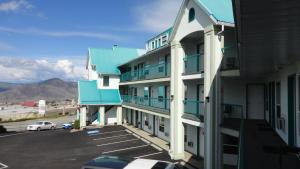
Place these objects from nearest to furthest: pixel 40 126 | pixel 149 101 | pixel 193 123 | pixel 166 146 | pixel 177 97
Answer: pixel 193 123
pixel 177 97
pixel 166 146
pixel 149 101
pixel 40 126

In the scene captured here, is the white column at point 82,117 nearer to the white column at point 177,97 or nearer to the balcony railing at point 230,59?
the white column at point 177,97

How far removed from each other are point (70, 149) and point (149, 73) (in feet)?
37.6

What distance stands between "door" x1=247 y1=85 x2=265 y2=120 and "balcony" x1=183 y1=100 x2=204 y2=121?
3067 millimetres

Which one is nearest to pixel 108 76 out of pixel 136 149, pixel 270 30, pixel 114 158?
pixel 136 149

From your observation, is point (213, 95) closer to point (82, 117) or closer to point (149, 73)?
point (149, 73)

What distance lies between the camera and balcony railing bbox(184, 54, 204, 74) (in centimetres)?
1988

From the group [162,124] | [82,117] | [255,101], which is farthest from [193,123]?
[82,117]

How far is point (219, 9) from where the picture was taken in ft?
58.7

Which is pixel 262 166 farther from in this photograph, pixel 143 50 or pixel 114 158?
pixel 143 50

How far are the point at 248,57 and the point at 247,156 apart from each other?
10.2 feet

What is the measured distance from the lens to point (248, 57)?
933cm

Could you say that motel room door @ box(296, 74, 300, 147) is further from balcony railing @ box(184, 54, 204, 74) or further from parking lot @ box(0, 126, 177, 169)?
parking lot @ box(0, 126, 177, 169)

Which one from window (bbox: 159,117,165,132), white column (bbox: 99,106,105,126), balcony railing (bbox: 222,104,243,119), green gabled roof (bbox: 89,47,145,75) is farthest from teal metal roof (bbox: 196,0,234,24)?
green gabled roof (bbox: 89,47,145,75)

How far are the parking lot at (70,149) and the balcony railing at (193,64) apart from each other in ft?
21.7
